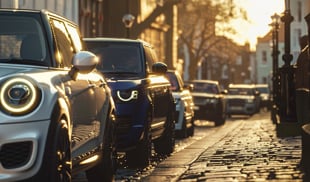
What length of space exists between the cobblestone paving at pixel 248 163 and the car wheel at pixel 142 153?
0.71 metres

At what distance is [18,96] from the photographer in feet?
20.1

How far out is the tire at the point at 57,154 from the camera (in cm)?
618

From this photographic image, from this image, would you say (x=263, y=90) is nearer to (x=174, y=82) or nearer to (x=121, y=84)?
(x=174, y=82)

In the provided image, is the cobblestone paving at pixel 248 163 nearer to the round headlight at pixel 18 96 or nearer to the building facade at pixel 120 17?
the round headlight at pixel 18 96

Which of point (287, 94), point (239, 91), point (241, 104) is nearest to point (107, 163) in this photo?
point (287, 94)

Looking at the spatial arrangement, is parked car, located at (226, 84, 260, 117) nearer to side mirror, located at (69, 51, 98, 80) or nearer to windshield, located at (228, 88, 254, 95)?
windshield, located at (228, 88, 254, 95)

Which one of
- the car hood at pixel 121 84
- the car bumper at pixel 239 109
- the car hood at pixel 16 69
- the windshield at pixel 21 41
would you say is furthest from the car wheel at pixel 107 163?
the car bumper at pixel 239 109

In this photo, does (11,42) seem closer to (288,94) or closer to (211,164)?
(211,164)

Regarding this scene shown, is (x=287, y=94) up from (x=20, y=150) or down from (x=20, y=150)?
up

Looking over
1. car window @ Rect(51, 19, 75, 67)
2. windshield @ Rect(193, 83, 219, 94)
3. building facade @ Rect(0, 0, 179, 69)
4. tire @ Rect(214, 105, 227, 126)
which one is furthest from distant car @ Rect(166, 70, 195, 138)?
car window @ Rect(51, 19, 75, 67)

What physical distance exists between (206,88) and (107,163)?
71.1 ft

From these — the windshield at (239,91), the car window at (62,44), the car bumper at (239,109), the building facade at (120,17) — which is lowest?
A: the car bumper at (239,109)

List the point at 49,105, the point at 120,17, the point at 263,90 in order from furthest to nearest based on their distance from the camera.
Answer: the point at 263,90 → the point at 120,17 → the point at 49,105

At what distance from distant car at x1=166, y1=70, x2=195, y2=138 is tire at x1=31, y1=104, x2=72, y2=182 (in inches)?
494
